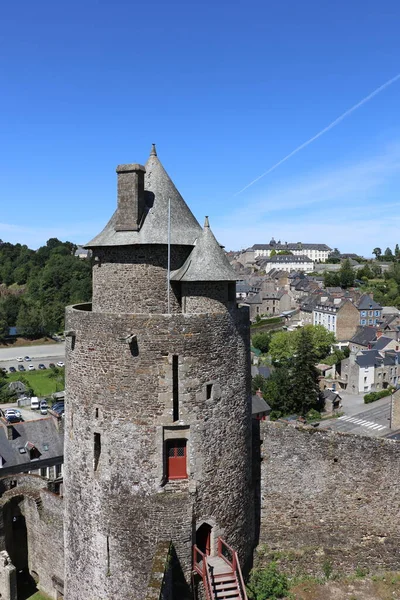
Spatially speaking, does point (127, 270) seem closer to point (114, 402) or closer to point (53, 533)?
point (114, 402)

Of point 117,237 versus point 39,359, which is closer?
point 117,237

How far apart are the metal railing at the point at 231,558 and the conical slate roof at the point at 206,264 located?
25.0ft

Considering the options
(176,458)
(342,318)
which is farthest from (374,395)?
(176,458)

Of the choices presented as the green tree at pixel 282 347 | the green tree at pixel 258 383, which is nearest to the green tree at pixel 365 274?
the green tree at pixel 282 347

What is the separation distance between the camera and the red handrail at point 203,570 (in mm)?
13023

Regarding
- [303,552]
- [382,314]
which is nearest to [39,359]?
[382,314]

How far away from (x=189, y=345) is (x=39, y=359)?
8269 centimetres

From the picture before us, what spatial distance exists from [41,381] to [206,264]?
67.9 m

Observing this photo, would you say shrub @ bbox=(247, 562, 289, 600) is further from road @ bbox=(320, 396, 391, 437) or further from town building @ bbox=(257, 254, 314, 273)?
town building @ bbox=(257, 254, 314, 273)

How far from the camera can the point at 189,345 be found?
13156mm

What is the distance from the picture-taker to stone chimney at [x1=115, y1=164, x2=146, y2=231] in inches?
537

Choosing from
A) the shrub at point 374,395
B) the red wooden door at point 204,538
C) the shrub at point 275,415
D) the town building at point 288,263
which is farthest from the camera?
the town building at point 288,263

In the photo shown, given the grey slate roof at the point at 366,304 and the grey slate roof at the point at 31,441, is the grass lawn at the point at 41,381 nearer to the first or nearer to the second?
the grey slate roof at the point at 31,441

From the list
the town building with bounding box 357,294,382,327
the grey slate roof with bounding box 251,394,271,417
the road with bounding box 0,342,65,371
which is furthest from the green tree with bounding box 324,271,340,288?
the grey slate roof with bounding box 251,394,271,417
